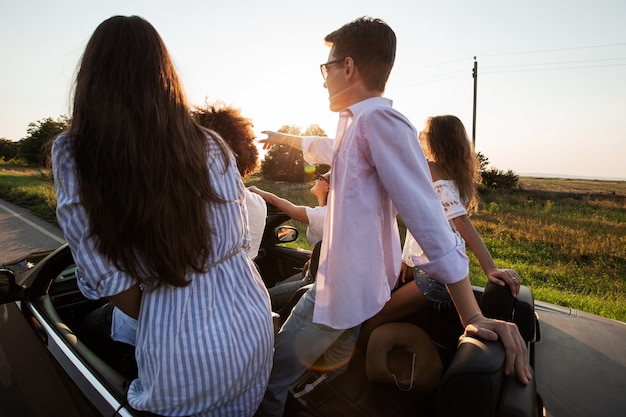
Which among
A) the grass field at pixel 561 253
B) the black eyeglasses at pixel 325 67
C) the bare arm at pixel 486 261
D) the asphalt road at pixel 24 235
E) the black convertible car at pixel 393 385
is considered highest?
the black eyeglasses at pixel 325 67

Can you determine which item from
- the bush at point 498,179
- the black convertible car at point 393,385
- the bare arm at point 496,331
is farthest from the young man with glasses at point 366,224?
the bush at point 498,179

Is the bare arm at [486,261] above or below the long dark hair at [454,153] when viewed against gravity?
below

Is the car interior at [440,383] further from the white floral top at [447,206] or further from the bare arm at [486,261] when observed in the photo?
the white floral top at [447,206]

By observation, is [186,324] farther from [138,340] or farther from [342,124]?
[342,124]

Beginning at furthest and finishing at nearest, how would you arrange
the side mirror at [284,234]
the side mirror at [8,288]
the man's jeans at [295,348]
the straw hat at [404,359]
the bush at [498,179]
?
1. the bush at [498,179]
2. the side mirror at [284,234]
3. the side mirror at [8,288]
4. the straw hat at [404,359]
5. the man's jeans at [295,348]

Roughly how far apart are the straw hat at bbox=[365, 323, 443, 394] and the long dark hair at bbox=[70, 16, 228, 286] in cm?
100

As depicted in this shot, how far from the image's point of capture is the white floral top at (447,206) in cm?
241

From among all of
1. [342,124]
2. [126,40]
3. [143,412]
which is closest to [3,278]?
[143,412]

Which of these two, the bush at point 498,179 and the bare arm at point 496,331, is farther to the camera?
the bush at point 498,179

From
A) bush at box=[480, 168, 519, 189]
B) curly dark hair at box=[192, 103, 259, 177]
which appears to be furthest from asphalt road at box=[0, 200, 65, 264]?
bush at box=[480, 168, 519, 189]

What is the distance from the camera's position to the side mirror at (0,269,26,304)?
86.0 inches

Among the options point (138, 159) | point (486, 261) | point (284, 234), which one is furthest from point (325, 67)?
point (284, 234)

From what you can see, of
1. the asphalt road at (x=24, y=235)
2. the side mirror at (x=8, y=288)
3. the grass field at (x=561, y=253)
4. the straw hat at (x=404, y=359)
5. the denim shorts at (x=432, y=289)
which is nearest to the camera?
the straw hat at (x=404, y=359)

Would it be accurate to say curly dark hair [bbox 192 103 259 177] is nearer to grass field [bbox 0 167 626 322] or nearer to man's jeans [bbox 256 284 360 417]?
grass field [bbox 0 167 626 322]
